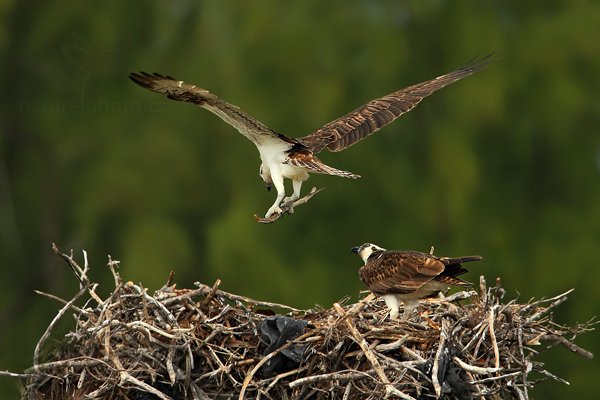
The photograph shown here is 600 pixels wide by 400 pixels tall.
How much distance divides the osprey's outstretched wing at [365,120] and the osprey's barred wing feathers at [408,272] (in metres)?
1.20

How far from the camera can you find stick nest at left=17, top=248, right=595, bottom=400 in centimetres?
711

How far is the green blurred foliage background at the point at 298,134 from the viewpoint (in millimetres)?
16828

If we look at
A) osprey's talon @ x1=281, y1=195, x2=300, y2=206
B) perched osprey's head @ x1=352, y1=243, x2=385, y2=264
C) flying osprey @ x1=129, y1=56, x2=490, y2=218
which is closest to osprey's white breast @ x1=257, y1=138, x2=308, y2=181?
flying osprey @ x1=129, y1=56, x2=490, y2=218

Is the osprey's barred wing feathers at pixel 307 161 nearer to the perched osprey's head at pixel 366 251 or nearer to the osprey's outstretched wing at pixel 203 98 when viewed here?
the osprey's outstretched wing at pixel 203 98

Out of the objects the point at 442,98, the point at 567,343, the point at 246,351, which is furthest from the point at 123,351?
the point at 442,98

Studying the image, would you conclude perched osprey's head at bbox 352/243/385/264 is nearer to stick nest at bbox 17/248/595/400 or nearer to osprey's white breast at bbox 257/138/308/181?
osprey's white breast at bbox 257/138/308/181

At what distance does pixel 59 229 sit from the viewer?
18.7m

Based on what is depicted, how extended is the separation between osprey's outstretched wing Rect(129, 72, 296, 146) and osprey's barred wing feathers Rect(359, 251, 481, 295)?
3.70 feet

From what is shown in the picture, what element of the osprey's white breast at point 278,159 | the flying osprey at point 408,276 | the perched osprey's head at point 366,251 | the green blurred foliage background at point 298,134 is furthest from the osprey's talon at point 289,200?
the green blurred foliage background at point 298,134

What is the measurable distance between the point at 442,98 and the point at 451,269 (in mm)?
11737

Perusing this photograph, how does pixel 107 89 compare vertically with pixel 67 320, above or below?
above

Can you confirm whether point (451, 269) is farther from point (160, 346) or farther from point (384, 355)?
point (160, 346)

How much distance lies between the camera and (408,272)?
7.70 meters

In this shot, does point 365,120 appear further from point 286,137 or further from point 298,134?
point 298,134
